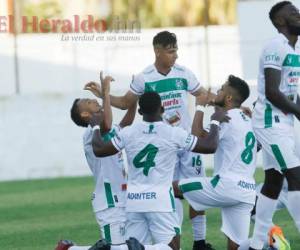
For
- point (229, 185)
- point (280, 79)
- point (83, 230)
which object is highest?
point (280, 79)

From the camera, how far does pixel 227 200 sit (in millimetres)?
12023

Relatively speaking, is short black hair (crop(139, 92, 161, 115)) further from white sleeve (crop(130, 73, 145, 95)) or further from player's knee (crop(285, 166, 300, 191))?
white sleeve (crop(130, 73, 145, 95))

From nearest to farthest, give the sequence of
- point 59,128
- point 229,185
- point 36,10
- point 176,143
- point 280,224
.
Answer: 1. point 176,143
2. point 229,185
3. point 280,224
4. point 59,128
5. point 36,10

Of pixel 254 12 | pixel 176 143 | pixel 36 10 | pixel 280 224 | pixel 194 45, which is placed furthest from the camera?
pixel 36 10

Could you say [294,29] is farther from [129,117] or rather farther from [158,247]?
[158,247]

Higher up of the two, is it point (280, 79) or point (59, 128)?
point (280, 79)

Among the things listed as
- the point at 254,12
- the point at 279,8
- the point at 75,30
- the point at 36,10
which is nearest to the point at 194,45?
the point at 254,12

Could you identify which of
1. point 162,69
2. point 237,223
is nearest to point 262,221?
point 237,223

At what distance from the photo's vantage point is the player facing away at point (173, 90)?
13219 mm

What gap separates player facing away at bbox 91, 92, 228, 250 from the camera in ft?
36.8

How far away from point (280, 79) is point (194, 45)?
1811cm

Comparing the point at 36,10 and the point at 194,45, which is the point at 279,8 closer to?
the point at 194,45

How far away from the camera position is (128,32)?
33.5 meters

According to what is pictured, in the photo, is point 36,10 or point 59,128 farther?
point 36,10
